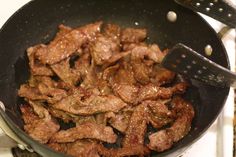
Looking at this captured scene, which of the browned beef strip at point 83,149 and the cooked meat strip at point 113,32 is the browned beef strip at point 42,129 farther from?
the cooked meat strip at point 113,32

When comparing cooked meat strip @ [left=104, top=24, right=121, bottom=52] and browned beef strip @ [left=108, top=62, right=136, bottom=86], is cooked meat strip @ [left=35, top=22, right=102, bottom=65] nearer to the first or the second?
cooked meat strip @ [left=104, top=24, right=121, bottom=52]

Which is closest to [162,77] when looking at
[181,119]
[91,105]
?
[181,119]

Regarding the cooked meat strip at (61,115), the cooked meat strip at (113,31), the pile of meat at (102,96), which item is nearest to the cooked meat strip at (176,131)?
the pile of meat at (102,96)

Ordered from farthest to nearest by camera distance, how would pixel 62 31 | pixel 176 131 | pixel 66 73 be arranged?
pixel 62 31 < pixel 66 73 < pixel 176 131

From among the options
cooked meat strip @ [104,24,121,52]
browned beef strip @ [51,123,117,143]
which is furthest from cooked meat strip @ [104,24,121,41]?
browned beef strip @ [51,123,117,143]

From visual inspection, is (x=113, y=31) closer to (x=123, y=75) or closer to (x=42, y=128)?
(x=123, y=75)

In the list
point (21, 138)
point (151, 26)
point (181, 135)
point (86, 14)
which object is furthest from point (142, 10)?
point (21, 138)

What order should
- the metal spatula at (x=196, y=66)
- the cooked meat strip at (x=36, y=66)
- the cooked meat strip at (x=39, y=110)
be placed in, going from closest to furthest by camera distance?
the metal spatula at (x=196, y=66)
the cooked meat strip at (x=39, y=110)
the cooked meat strip at (x=36, y=66)
